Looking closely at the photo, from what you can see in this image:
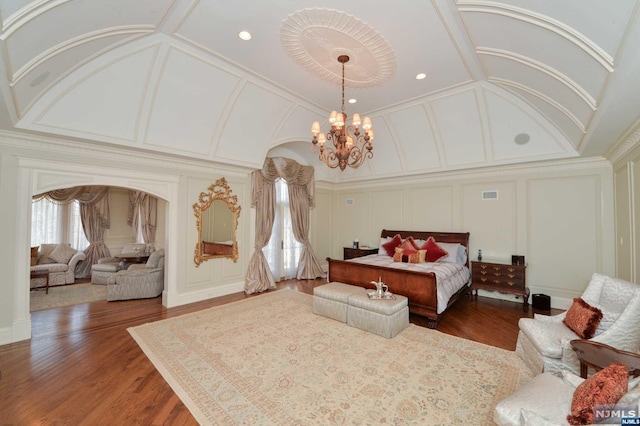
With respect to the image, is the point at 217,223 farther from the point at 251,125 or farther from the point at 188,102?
the point at 188,102

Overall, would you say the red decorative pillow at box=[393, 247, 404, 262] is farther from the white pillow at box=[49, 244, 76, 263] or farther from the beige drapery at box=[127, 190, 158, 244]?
the white pillow at box=[49, 244, 76, 263]

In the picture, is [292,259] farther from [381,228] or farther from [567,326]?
[567,326]

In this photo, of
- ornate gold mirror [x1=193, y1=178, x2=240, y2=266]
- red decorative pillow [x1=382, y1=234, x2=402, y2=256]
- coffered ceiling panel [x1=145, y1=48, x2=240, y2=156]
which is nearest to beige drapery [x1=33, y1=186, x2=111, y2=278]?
ornate gold mirror [x1=193, y1=178, x2=240, y2=266]

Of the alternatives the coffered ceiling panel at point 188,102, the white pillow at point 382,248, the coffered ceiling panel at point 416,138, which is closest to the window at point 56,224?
the coffered ceiling panel at point 188,102

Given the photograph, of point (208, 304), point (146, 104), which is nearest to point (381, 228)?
point (208, 304)

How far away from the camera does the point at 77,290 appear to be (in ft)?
19.3

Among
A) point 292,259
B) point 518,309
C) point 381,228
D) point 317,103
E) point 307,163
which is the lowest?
point 518,309

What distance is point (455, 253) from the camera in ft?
17.7

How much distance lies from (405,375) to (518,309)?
338 centimetres

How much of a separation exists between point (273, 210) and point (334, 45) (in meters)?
4.13

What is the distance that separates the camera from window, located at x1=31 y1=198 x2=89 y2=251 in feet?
22.9

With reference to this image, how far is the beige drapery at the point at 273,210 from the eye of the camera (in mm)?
6141

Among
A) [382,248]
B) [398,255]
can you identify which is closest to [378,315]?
[398,255]

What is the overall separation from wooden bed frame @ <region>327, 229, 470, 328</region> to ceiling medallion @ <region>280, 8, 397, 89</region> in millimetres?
3168
